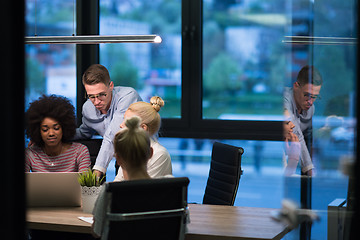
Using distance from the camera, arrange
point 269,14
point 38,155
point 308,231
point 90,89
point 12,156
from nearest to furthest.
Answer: point 12,156, point 308,231, point 38,155, point 90,89, point 269,14

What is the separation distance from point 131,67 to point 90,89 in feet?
4.22

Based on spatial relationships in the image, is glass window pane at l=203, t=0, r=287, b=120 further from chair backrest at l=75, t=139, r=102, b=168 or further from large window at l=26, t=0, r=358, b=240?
chair backrest at l=75, t=139, r=102, b=168

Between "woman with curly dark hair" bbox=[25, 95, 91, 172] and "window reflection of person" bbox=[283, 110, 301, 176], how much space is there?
198 cm

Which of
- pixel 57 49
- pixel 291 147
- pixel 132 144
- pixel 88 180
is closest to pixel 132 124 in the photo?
pixel 132 144

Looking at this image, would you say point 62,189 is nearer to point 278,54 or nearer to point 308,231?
point 308,231

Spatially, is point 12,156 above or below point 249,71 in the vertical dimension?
below

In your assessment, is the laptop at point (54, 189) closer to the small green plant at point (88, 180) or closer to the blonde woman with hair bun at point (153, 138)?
the small green plant at point (88, 180)

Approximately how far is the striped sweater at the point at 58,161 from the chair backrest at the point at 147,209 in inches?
46.1

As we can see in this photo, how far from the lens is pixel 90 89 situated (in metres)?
3.53

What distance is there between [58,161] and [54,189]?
43cm

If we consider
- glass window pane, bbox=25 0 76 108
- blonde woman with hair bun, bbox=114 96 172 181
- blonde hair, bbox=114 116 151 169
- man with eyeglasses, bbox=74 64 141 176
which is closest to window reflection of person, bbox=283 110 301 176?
blonde hair, bbox=114 116 151 169

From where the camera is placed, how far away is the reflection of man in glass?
1238 mm

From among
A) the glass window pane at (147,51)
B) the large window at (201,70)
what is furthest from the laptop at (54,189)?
the glass window pane at (147,51)

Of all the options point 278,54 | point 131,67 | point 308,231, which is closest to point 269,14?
point 278,54
